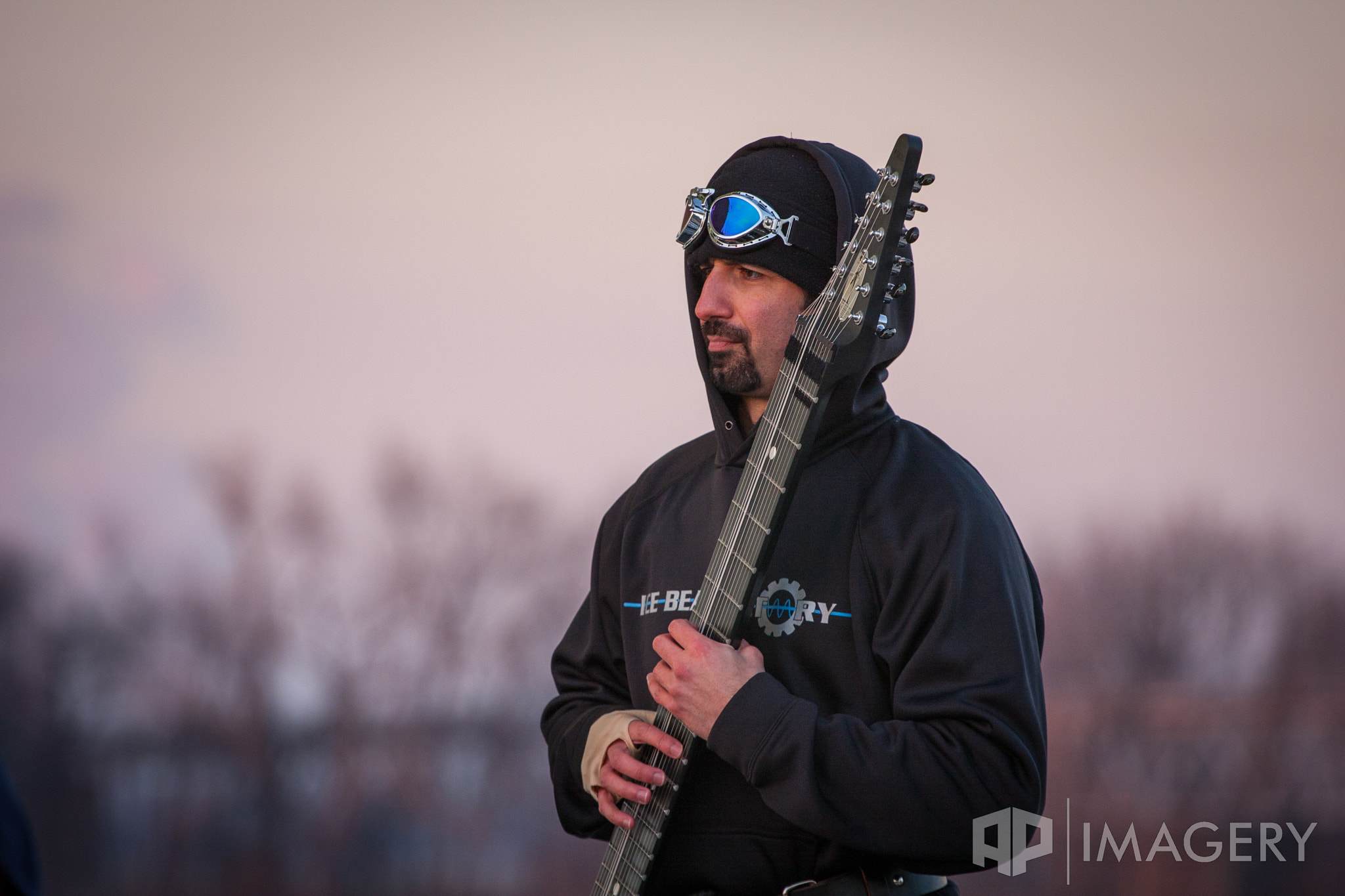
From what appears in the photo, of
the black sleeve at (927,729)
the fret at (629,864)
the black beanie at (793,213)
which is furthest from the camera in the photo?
the black beanie at (793,213)

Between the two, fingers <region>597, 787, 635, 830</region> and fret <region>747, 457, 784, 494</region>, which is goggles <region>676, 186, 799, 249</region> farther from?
fingers <region>597, 787, 635, 830</region>

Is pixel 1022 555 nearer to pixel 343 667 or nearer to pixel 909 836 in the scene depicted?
pixel 909 836

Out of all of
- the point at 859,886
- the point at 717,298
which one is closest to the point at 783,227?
the point at 717,298

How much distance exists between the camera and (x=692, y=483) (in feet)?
7.12

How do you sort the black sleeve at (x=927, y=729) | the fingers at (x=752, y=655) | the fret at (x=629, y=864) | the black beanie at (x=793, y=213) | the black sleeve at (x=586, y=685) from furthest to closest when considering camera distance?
the black sleeve at (x=586, y=685) → the black beanie at (x=793, y=213) → the fret at (x=629, y=864) → the fingers at (x=752, y=655) → the black sleeve at (x=927, y=729)

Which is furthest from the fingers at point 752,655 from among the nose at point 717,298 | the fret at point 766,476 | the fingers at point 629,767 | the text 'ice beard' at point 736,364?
the nose at point 717,298

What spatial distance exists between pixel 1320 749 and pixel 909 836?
3.75 m

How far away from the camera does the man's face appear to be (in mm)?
1993

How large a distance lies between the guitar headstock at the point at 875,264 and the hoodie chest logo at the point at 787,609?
34 cm

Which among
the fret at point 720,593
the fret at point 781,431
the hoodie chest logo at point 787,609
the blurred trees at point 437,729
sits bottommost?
the blurred trees at point 437,729

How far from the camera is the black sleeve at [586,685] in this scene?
6.89 ft

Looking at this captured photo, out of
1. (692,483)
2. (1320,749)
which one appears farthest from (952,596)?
(1320,749)

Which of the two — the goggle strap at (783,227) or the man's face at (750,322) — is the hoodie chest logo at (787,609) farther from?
the goggle strap at (783,227)

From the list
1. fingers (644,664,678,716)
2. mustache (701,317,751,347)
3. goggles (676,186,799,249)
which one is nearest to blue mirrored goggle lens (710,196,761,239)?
goggles (676,186,799,249)
